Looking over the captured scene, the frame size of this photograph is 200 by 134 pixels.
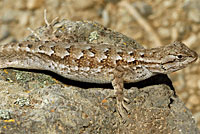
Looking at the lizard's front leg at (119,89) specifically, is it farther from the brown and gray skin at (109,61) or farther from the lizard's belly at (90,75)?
the lizard's belly at (90,75)

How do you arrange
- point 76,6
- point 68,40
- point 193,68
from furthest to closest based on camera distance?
point 76,6 → point 193,68 → point 68,40

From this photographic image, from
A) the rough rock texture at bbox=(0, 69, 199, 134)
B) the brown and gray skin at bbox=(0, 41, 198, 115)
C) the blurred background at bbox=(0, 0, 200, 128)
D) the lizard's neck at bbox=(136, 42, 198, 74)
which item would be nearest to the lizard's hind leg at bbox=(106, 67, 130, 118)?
the brown and gray skin at bbox=(0, 41, 198, 115)

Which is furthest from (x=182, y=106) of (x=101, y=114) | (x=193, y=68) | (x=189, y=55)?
(x=193, y=68)

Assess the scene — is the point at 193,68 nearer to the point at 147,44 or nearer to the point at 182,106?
the point at 147,44

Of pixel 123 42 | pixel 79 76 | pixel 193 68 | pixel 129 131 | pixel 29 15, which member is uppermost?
pixel 29 15

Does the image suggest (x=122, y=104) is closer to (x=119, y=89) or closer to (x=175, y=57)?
(x=119, y=89)

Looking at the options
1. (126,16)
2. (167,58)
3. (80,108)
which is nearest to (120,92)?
(80,108)

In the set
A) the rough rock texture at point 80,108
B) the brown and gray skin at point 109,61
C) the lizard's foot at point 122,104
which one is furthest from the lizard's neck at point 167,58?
the lizard's foot at point 122,104
